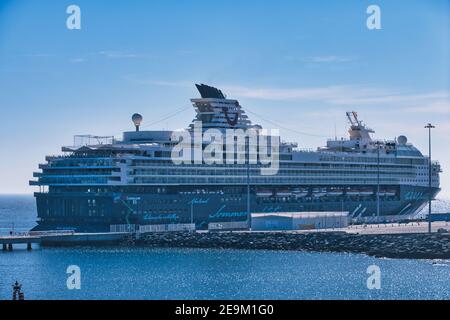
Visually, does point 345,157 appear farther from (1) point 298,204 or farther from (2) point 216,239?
(2) point 216,239

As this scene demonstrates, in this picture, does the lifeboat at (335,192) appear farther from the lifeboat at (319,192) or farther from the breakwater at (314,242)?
the breakwater at (314,242)

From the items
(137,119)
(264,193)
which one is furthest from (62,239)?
(264,193)

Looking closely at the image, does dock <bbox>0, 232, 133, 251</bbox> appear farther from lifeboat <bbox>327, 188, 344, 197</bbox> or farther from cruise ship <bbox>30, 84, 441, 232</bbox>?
lifeboat <bbox>327, 188, 344, 197</bbox>

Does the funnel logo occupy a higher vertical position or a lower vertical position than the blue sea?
higher

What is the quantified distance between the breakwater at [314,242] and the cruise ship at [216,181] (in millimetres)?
7123

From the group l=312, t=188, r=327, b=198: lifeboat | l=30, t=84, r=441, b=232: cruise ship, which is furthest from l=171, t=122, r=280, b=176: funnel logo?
l=312, t=188, r=327, b=198: lifeboat

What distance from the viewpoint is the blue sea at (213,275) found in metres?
54.2

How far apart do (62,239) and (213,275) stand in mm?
26309

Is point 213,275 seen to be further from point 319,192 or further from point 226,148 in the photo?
point 319,192

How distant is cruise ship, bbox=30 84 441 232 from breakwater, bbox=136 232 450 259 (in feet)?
23.4

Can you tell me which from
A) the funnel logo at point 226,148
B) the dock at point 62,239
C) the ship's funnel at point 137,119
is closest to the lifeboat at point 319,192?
the funnel logo at point 226,148

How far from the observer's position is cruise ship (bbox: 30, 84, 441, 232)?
92000mm

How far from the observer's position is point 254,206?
105125 millimetres

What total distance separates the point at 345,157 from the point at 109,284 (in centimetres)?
6525
